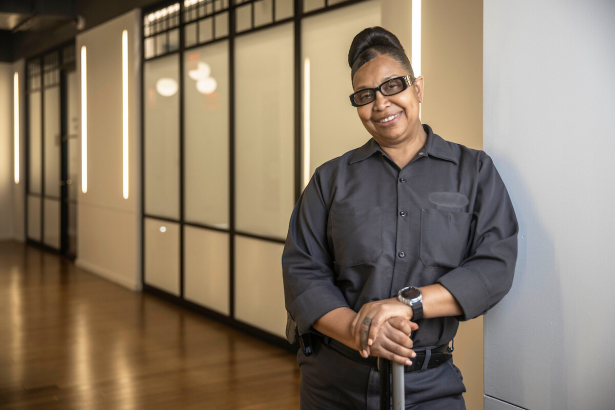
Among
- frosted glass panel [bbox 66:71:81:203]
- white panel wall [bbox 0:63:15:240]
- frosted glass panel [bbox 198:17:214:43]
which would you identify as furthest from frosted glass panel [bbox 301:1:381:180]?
white panel wall [bbox 0:63:15:240]

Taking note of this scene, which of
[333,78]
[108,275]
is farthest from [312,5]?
[108,275]

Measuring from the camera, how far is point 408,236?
4.39 feet

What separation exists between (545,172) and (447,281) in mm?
311

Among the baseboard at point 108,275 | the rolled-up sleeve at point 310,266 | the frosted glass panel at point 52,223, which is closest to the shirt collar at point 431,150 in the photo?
the rolled-up sleeve at point 310,266

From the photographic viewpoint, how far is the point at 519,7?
4.24 ft

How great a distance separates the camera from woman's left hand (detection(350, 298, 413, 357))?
122 centimetres

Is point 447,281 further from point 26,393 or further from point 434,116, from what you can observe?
point 26,393

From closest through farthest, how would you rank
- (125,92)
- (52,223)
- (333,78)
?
(333,78)
(125,92)
(52,223)

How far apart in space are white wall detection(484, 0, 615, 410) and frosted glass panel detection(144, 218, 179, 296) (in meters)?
4.34

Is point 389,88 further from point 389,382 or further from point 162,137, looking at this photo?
point 162,137

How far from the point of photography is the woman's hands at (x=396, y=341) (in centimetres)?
121

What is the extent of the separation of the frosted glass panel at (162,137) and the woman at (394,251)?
412cm

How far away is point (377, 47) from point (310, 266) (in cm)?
54

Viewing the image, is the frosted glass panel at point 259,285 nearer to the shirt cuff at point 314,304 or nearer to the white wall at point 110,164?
the white wall at point 110,164
